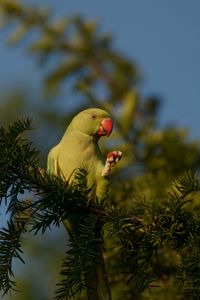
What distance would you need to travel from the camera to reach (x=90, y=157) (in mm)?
2795

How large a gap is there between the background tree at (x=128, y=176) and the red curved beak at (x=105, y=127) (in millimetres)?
279

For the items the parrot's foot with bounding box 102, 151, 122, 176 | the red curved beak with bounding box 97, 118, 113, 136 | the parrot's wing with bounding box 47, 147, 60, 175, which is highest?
the red curved beak with bounding box 97, 118, 113, 136

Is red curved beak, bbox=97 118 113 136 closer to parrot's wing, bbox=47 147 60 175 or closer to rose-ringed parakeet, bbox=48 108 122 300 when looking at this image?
rose-ringed parakeet, bbox=48 108 122 300

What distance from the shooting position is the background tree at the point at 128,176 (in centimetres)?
200

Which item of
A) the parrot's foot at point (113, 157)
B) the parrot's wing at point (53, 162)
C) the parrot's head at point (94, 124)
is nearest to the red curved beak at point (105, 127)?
the parrot's head at point (94, 124)

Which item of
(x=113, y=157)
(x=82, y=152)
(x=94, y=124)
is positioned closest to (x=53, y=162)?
(x=82, y=152)

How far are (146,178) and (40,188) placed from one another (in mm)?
1570

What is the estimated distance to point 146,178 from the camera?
353 centimetres

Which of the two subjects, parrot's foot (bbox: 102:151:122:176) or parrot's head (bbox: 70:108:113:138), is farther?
parrot's head (bbox: 70:108:113:138)

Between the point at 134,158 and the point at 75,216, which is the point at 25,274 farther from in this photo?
the point at 75,216

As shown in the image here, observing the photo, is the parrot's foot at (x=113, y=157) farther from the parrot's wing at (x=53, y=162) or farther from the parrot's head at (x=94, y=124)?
the parrot's head at (x=94, y=124)

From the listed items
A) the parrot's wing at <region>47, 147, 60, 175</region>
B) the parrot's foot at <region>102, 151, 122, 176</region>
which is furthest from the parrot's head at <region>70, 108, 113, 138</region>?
the parrot's foot at <region>102, 151, 122, 176</region>

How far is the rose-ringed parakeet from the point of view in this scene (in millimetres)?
2457

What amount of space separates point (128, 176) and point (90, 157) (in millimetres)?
1122
